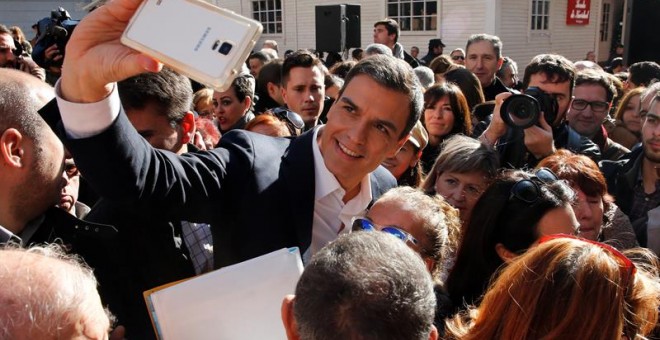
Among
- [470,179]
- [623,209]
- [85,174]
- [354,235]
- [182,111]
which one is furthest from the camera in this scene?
[623,209]

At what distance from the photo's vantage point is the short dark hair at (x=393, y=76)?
5.99 ft

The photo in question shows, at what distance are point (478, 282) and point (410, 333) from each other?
1.07m

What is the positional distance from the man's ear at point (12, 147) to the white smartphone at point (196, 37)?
491mm

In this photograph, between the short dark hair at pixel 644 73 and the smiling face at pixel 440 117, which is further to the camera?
the short dark hair at pixel 644 73

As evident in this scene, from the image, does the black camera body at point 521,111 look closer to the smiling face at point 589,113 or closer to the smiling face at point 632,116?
the smiling face at point 589,113

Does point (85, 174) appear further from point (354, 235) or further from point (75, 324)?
point (354, 235)

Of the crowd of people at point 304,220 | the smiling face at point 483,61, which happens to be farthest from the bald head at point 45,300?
the smiling face at point 483,61

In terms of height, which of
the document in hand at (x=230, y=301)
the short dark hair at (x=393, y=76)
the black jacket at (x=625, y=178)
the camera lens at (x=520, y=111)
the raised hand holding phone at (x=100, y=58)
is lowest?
the black jacket at (x=625, y=178)

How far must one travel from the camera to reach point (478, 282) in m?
1.94

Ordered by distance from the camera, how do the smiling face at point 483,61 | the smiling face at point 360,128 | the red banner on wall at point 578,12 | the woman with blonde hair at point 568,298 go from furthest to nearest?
the red banner on wall at point 578,12
the smiling face at point 483,61
the smiling face at point 360,128
the woman with blonde hair at point 568,298

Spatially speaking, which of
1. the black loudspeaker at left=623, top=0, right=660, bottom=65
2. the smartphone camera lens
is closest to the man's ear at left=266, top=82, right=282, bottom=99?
the smartphone camera lens

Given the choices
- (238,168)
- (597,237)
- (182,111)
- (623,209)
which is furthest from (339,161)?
(623,209)

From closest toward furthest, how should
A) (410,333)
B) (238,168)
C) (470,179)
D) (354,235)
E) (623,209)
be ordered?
1. (410,333)
2. (354,235)
3. (238,168)
4. (470,179)
5. (623,209)

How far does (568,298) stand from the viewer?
1.29 meters
